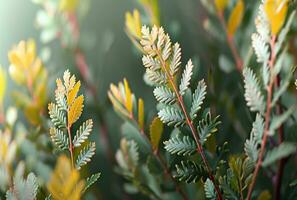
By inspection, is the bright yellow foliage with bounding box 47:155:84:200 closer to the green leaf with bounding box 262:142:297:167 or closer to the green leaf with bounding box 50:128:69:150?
the green leaf with bounding box 50:128:69:150

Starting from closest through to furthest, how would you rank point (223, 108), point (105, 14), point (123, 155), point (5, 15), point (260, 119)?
point (260, 119) → point (123, 155) → point (223, 108) → point (5, 15) → point (105, 14)

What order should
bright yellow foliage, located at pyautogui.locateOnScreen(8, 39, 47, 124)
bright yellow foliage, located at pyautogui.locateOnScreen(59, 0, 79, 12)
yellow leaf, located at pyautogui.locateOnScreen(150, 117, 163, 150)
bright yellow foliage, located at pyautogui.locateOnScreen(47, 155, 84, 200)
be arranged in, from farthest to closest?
bright yellow foliage, located at pyautogui.locateOnScreen(59, 0, 79, 12) → bright yellow foliage, located at pyautogui.locateOnScreen(8, 39, 47, 124) → yellow leaf, located at pyautogui.locateOnScreen(150, 117, 163, 150) → bright yellow foliage, located at pyautogui.locateOnScreen(47, 155, 84, 200)

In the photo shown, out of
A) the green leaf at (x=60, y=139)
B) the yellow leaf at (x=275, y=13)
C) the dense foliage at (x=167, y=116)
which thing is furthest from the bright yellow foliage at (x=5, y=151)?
the yellow leaf at (x=275, y=13)

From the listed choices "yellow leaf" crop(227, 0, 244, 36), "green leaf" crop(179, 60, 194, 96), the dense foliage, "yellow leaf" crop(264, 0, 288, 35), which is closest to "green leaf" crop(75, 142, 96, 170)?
the dense foliage

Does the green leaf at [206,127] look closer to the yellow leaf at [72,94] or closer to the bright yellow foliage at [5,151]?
the yellow leaf at [72,94]

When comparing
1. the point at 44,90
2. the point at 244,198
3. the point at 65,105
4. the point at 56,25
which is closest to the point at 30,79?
the point at 44,90

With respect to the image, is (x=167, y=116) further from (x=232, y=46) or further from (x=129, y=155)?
(x=232, y=46)

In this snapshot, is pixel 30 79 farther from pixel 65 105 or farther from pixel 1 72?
pixel 65 105
